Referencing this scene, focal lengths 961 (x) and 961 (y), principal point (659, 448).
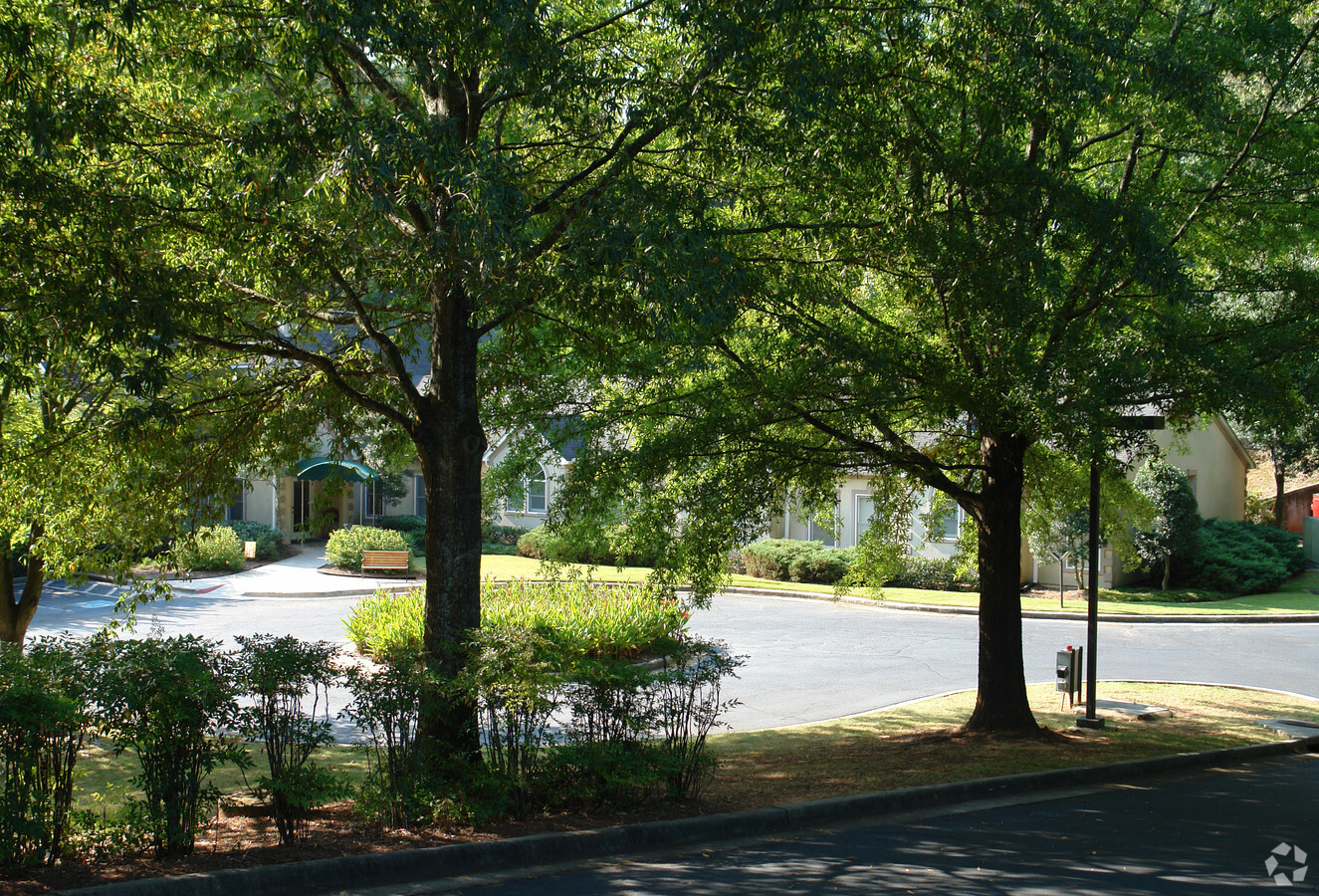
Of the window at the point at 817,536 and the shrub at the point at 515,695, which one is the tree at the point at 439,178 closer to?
the shrub at the point at 515,695

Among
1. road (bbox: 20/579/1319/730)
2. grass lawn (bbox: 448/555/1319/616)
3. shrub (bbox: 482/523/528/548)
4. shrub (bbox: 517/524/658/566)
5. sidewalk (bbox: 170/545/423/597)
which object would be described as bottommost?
road (bbox: 20/579/1319/730)

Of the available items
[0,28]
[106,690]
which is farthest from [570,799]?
[0,28]

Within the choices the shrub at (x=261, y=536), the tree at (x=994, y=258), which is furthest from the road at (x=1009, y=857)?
the shrub at (x=261, y=536)

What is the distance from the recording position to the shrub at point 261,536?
102 ft

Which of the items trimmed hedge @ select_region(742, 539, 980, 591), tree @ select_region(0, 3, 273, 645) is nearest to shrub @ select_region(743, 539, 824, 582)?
trimmed hedge @ select_region(742, 539, 980, 591)

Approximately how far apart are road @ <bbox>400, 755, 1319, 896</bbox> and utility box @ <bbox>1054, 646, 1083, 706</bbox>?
3830 millimetres

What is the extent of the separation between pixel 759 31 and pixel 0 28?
5.08 meters

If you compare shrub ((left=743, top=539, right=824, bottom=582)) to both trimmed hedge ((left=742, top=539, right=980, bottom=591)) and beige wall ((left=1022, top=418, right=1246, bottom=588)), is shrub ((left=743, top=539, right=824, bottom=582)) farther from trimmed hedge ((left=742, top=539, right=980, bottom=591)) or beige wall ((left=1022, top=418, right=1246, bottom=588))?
beige wall ((left=1022, top=418, right=1246, bottom=588))

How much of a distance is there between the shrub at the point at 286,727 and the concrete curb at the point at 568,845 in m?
0.54

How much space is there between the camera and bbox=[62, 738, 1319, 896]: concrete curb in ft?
17.8

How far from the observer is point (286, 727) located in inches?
247

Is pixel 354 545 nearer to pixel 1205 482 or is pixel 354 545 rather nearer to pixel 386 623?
pixel 386 623

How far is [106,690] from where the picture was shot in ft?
18.3

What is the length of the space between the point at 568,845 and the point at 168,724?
8.64 feet
